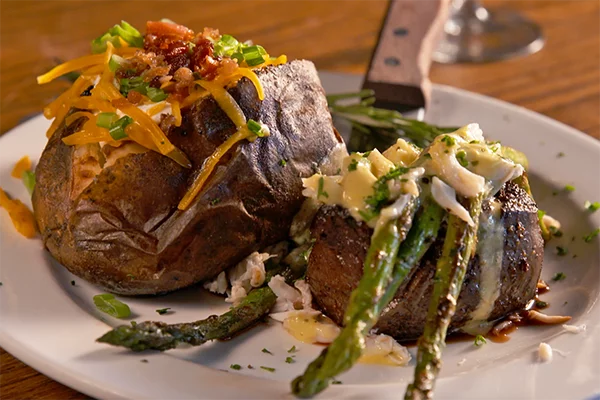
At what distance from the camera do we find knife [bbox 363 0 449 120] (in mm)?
3933

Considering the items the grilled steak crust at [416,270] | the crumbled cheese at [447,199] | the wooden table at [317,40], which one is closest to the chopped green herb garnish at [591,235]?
the grilled steak crust at [416,270]

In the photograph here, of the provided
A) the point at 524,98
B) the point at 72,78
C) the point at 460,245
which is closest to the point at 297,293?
the point at 460,245

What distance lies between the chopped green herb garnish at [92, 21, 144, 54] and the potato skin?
0.34 metres

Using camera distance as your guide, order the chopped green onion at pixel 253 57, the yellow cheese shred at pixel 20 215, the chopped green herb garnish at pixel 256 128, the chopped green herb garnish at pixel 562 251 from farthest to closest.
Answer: the chopped green herb garnish at pixel 562 251
the yellow cheese shred at pixel 20 215
the chopped green onion at pixel 253 57
the chopped green herb garnish at pixel 256 128

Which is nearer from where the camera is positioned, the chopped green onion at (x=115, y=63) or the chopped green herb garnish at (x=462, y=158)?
the chopped green herb garnish at (x=462, y=158)

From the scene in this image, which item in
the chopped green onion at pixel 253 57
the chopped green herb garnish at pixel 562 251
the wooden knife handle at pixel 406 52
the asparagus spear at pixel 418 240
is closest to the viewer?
the asparagus spear at pixel 418 240

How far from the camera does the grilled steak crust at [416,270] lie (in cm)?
261

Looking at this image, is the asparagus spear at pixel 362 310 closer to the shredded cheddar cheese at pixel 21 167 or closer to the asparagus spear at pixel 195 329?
the asparagus spear at pixel 195 329

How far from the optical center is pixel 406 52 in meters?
4.09

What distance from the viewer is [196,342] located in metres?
2.54

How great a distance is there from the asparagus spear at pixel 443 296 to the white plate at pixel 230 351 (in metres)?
0.14

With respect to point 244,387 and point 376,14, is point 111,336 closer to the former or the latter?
point 244,387

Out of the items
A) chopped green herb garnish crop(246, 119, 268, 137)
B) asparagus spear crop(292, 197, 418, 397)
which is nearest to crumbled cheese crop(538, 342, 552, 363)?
asparagus spear crop(292, 197, 418, 397)

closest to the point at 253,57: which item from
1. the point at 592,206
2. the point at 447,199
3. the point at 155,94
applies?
the point at 155,94
